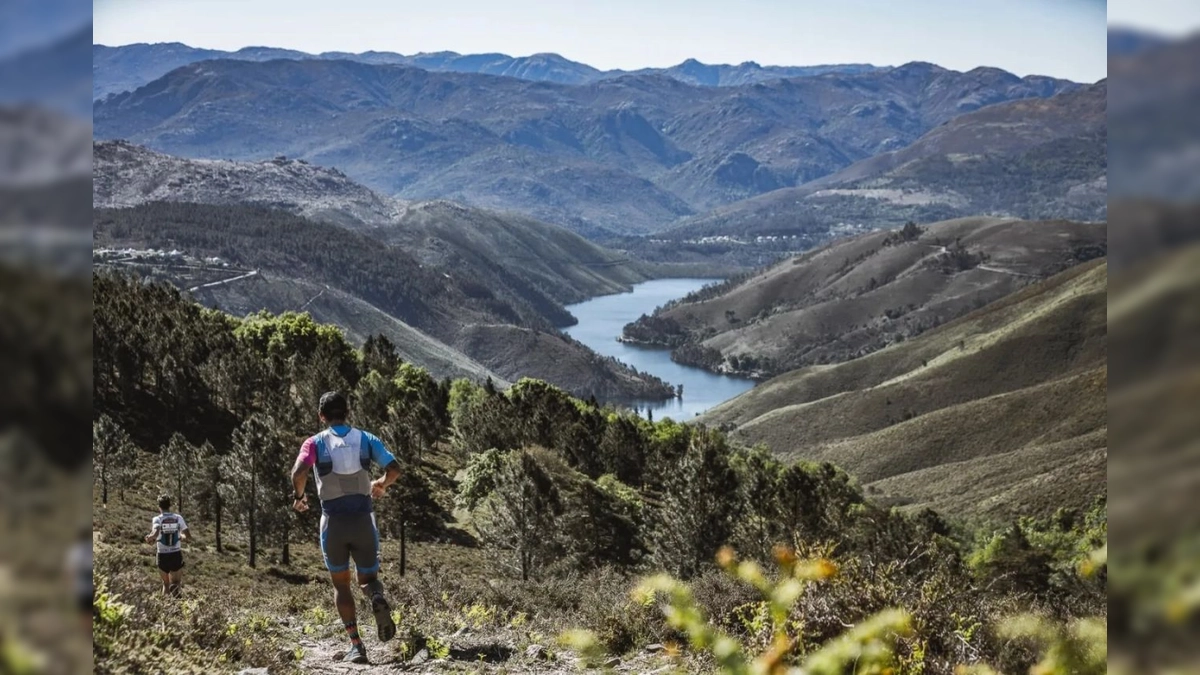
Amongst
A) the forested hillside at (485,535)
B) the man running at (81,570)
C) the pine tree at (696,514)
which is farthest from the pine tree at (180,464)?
the man running at (81,570)

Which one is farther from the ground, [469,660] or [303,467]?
[303,467]

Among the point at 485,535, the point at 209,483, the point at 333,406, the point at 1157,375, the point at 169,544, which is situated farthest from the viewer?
the point at 485,535

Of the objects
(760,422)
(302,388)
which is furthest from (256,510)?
(760,422)

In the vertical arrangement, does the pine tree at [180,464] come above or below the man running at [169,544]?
above

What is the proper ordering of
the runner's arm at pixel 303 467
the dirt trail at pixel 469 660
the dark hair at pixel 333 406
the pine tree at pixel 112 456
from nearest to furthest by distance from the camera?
the runner's arm at pixel 303 467 → the dark hair at pixel 333 406 → the dirt trail at pixel 469 660 → the pine tree at pixel 112 456

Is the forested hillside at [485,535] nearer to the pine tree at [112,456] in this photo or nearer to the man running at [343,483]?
the pine tree at [112,456]

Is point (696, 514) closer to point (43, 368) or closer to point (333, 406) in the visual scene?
point (333, 406)

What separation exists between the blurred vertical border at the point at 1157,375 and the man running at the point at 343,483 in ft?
21.9

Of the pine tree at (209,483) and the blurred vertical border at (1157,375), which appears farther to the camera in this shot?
the pine tree at (209,483)

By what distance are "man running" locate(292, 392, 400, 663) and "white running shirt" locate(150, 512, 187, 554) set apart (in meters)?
5.68

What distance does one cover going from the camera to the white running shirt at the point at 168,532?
13.1 meters

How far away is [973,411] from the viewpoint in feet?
399

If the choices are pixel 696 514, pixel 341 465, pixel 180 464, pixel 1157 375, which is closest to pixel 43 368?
pixel 1157 375

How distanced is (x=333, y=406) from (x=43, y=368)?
20.7ft
